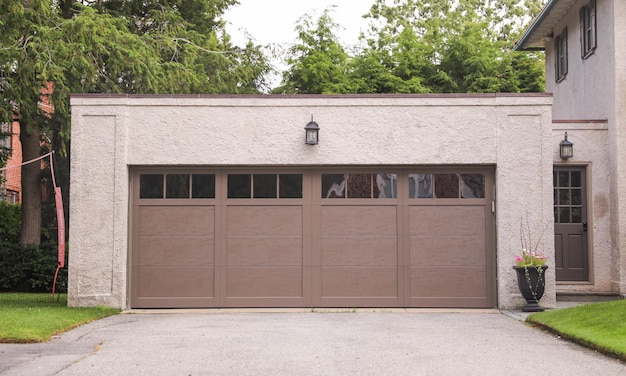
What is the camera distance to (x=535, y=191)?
13.1 metres

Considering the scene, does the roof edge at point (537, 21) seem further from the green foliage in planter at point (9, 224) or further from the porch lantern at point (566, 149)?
Answer: the green foliage in planter at point (9, 224)

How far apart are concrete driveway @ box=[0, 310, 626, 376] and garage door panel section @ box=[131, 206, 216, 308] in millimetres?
1184

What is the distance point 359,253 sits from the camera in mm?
13391

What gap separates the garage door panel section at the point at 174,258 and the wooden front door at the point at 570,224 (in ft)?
20.2

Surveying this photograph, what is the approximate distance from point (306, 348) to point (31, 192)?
13.2m

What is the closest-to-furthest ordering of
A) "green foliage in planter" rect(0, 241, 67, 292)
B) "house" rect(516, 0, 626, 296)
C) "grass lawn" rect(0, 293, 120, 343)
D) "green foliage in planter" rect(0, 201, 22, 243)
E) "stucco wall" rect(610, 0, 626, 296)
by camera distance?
"grass lawn" rect(0, 293, 120, 343)
"stucco wall" rect(610, 0, 626, 296)
"house" rect(516, 0, 626, 296)
"green foliage in planter" rect(0, 241, 67, 292)
"green foliage in planter" rect(0, 201, 22, 243)

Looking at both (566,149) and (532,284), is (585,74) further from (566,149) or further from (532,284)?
(532,284)

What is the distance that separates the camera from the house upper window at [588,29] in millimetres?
15758

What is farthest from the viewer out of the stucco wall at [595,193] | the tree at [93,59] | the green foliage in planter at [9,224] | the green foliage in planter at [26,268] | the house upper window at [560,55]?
the green foliage in planter at [9,224]

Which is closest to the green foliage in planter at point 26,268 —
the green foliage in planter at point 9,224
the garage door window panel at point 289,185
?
the green foliage in planter at point 9,224

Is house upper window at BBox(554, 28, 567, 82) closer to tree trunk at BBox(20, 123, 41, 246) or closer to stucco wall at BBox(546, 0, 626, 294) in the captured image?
stucco wall at BBox(546, 0, 626, 294)

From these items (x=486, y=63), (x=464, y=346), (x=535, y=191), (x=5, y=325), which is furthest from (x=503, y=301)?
(x=486, y=63)

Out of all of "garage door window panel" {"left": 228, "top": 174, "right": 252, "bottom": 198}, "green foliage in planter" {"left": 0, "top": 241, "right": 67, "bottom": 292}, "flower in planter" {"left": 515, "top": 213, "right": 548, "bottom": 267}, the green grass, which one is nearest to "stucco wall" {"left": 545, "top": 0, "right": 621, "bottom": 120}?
"flower in planter" {"left": 515, "top": 213, "right": 548, "bottom": 267}

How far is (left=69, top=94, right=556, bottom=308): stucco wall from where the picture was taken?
13.1m
